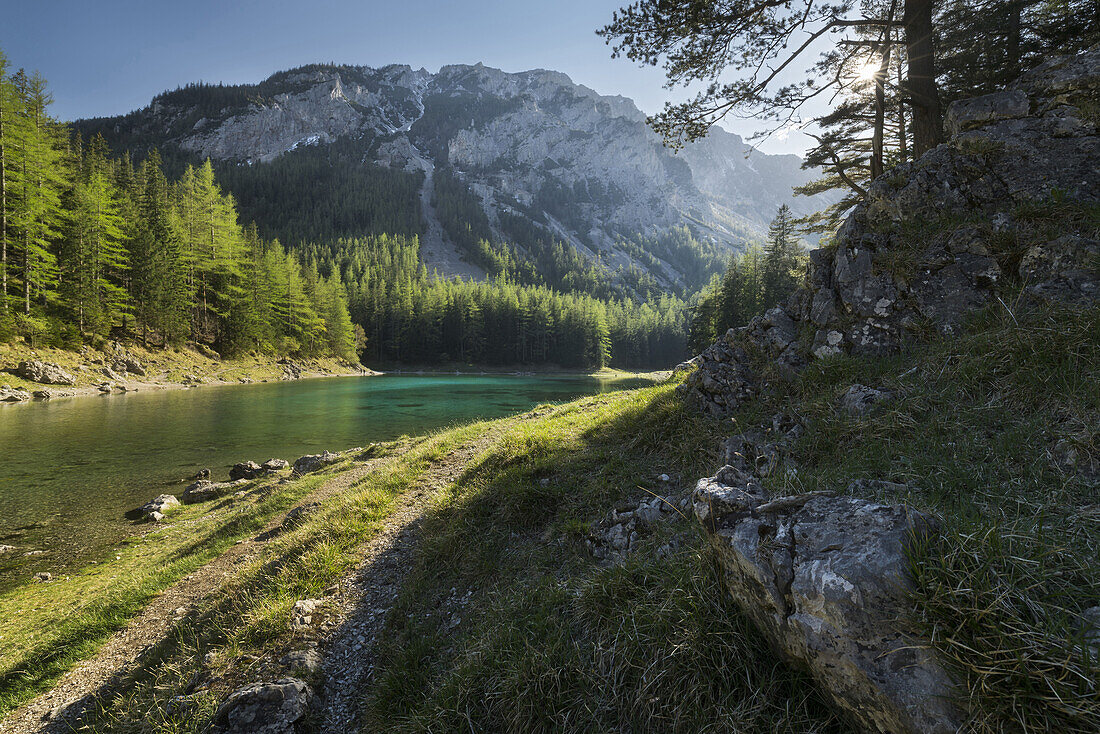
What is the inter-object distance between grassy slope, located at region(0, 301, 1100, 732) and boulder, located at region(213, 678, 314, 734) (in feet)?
1.25

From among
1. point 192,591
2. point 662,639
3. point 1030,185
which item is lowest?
point 192,591

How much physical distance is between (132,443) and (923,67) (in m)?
30.8

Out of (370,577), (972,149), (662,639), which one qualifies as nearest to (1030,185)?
(972,149)

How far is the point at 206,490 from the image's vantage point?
556 inches

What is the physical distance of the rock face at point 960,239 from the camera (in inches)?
207

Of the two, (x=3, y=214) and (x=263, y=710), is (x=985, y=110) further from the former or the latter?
(x=3, y=214)

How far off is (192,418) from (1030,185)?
3610 cm

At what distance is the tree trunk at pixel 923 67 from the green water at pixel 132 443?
20.8 meters

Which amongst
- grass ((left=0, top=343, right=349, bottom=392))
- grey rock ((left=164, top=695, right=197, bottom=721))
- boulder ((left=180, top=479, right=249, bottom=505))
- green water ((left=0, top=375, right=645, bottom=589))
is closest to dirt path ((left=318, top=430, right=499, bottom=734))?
grey rock ((left=164, top=695, right=197, bottom=721))

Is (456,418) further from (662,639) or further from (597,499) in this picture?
(662,639)

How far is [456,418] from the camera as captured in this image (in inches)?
1117

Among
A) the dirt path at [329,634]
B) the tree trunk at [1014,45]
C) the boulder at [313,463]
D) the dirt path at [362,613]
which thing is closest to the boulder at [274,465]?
the boulder at [313,463]

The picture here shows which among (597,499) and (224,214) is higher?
(224,214)

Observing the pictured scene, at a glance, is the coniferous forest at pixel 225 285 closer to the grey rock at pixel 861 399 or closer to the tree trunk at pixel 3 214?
the tree trunk at pixel 3 214
